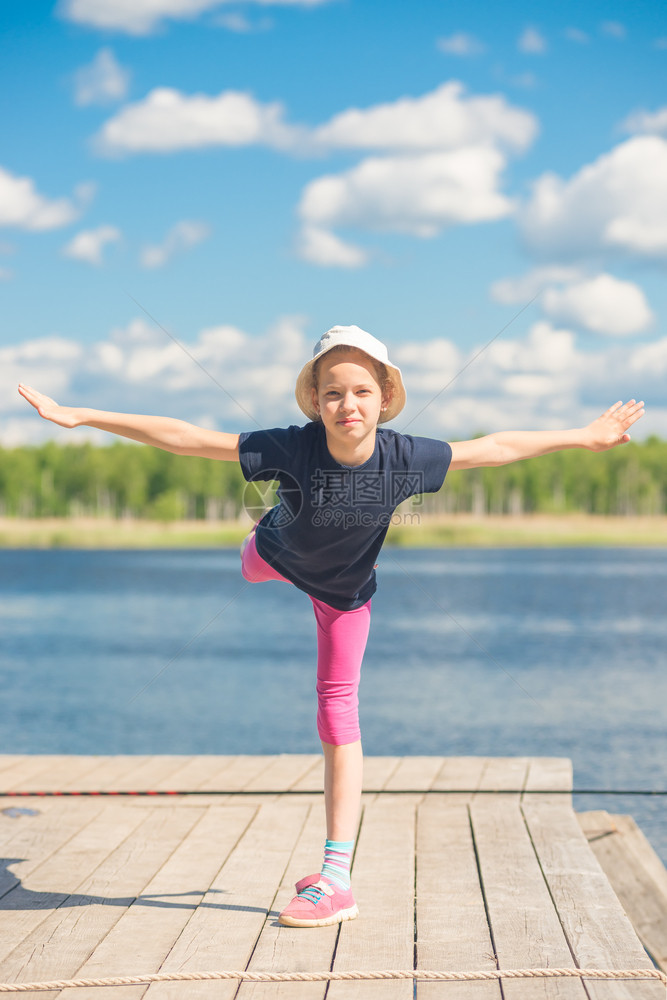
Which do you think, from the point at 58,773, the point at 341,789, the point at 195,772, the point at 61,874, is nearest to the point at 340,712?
the point at 341,789

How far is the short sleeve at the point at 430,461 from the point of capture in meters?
3.59

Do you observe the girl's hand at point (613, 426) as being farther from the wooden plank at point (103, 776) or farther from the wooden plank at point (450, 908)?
the wooden plank at point (103, 776)

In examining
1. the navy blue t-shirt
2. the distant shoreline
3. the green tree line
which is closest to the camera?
the navy blue t-shirt

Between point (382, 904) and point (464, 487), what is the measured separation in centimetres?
7422

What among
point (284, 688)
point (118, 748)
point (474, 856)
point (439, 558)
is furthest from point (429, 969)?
point (439, 558)

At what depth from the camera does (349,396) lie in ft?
11.4

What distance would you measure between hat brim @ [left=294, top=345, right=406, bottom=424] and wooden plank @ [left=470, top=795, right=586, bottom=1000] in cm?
182

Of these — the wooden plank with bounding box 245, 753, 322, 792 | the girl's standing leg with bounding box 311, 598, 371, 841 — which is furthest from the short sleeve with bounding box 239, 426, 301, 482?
the wooden plank with bounding box 245, 753, 322, 792

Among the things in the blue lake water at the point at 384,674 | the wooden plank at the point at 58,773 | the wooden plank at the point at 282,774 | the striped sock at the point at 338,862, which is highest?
the striped sock at the point at 338,862

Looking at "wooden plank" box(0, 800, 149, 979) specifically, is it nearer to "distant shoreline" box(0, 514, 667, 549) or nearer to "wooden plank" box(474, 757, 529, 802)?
"wooden plank" box(474, 757, 529, 802)

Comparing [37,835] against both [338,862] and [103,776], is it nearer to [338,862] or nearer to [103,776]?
[103,776]

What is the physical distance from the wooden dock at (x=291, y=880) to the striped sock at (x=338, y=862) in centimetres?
15

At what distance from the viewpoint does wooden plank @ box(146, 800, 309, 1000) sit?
10.1 feet

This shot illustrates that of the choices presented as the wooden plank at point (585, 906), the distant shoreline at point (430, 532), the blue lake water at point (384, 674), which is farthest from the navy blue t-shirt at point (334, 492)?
the distant shoreline at point (430, 532)
